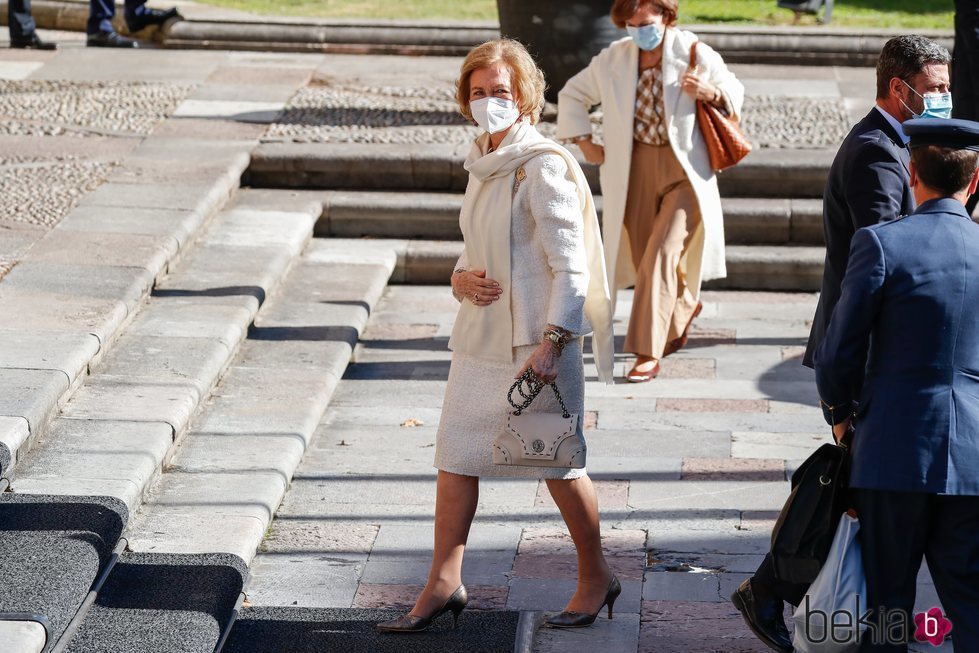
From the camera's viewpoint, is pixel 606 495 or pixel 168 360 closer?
pixel 606 495

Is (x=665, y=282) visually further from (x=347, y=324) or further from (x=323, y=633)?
(x=323, y=633)

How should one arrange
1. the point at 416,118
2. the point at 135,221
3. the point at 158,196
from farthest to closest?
1. the point at 416,118
2. the point at 158,196
3. the point at 135,221

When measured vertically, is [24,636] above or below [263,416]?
above

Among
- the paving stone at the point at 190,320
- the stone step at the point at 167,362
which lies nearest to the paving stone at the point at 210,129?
the stone step at the point at 167,362

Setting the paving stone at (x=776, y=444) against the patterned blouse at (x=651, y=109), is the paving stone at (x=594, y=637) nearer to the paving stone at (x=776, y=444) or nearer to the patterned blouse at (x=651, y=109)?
the paving stone at (x=776, y=444)

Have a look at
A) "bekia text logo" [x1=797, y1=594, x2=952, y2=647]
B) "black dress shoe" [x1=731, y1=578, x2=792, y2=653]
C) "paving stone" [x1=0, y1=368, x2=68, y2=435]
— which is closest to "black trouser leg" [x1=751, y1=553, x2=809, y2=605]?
"black dress shoe" [x1=731, y1=578, x2=792, y2=653]

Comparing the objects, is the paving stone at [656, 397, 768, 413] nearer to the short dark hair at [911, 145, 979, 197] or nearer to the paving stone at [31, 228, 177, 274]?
the paving stone at [31, 228, 177, 274]

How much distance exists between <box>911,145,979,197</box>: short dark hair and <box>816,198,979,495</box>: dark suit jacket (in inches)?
1.9

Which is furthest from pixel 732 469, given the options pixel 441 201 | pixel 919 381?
pixel 441 201

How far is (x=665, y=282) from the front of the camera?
6.85 m

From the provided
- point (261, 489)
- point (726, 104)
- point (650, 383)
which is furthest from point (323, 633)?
point (726, 104)

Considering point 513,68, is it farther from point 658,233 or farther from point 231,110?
point 231,110

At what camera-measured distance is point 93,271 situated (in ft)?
22.7

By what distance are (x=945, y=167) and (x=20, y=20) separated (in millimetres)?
10329
